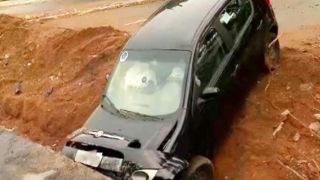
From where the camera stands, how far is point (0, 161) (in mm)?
4777

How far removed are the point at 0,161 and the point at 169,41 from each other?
2.88 metres

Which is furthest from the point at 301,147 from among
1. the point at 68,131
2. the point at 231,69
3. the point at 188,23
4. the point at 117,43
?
the point at 117,43

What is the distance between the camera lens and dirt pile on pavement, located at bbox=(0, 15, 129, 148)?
8.95 metres

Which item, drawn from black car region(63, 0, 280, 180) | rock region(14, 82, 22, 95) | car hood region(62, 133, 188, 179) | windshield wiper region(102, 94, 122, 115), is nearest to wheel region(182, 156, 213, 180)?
black car region(63, 0, 280, 180)

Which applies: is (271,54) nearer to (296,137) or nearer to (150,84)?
(296,137)

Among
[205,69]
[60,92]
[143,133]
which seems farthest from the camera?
[60,92]

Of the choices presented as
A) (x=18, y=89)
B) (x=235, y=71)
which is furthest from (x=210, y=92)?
(x=18, y=89)

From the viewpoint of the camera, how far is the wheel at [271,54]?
8.60 m

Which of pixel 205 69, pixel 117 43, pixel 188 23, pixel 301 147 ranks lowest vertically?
pixel 301 147

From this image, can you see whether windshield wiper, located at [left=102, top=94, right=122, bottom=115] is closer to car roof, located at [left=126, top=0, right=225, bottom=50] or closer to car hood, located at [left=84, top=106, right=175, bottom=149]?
car hood, located at [left=84, top=106, right=175, bottom=149]

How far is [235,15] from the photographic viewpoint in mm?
7637

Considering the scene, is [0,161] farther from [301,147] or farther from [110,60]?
[110,60]

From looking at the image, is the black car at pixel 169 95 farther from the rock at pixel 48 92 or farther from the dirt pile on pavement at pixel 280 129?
the rock at pixel 48 92

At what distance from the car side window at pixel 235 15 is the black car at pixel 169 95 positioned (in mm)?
17
